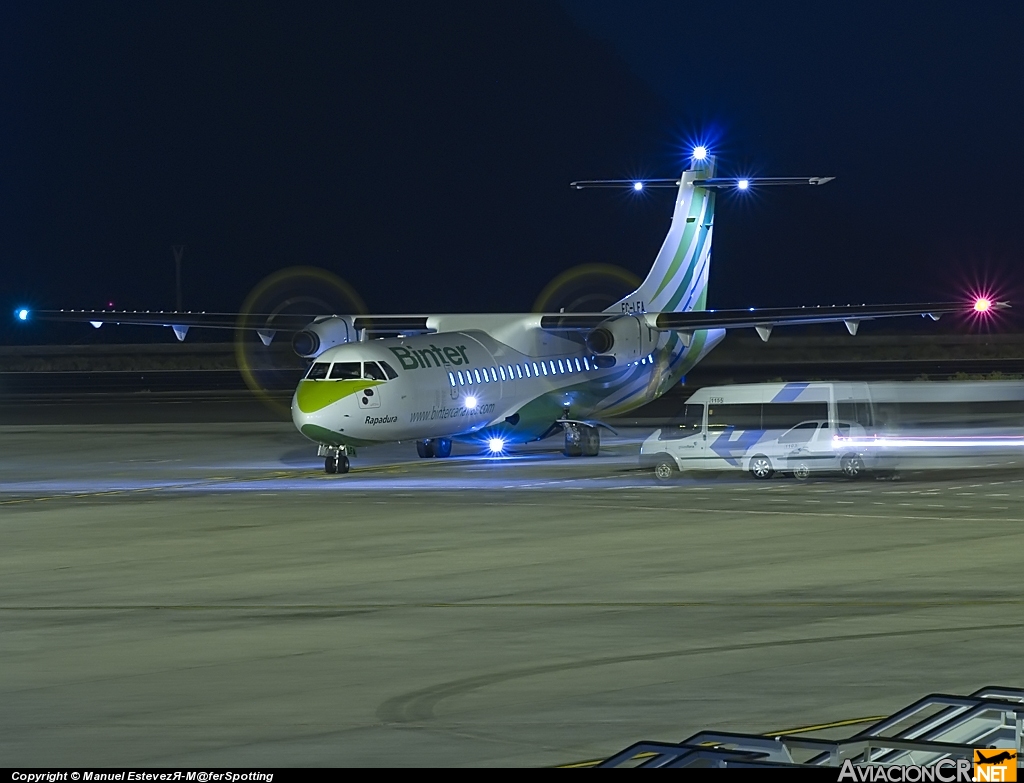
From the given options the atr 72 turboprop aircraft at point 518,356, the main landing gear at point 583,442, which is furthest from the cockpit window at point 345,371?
the main landing gear at point 583,442

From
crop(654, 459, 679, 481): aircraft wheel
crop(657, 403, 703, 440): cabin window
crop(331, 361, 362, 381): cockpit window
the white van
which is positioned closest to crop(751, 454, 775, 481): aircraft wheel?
the white van

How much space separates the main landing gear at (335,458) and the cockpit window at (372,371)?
61.4 inches

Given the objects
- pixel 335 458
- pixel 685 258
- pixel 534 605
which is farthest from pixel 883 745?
pixel 685 258

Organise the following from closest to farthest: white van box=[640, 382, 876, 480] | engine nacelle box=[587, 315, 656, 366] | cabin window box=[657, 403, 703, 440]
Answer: white van box=[640, 382, 876, 480] → cabin window box=[657, 403, 703, 440] → engine nacelle box=[587, 315, 656, 366]

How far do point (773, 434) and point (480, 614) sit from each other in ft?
53.1

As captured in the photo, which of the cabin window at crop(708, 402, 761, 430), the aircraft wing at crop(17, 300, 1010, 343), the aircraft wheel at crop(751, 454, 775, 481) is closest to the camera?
the aircraft wheel at crop(751, 454, 775, 481)

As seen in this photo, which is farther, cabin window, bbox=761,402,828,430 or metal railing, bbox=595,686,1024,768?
cabin window, bbox=761,402,828,430

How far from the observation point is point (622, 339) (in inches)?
1545

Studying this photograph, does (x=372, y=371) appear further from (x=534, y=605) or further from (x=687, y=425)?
(x=534, y=605)

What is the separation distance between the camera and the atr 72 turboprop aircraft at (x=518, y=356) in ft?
110

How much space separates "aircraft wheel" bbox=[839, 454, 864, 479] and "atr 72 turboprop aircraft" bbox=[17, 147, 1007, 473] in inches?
265

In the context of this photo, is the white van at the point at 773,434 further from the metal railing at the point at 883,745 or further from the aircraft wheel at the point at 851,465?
the metal railing at the point at 883,745

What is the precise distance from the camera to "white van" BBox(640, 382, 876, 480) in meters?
31.0

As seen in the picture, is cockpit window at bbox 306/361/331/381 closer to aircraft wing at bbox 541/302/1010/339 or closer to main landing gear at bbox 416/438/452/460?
main landing gear at bbox 416/438/452/460
